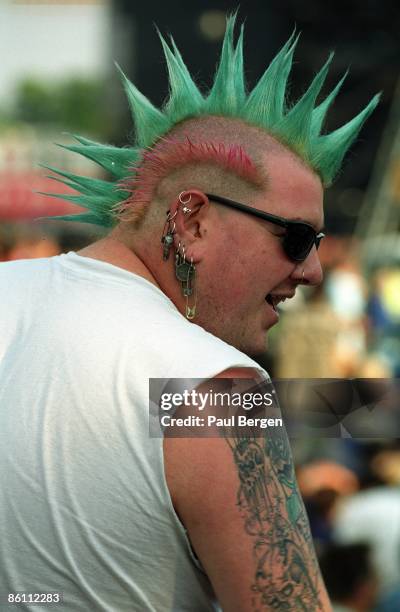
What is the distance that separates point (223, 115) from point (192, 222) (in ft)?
0.92

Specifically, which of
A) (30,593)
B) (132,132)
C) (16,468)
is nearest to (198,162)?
(132,132)

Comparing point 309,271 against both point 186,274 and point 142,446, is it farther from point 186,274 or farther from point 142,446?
point 142,446

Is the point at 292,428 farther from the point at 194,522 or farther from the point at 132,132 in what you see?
the point at 132,132

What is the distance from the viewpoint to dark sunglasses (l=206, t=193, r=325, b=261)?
190 cm

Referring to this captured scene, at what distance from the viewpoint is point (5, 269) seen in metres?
1.91

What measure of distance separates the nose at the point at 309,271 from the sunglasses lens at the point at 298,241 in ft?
0.09

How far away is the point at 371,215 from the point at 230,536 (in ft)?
45.5

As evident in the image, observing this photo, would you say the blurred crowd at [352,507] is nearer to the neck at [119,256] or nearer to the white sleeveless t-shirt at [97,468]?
the neck at [119,256]

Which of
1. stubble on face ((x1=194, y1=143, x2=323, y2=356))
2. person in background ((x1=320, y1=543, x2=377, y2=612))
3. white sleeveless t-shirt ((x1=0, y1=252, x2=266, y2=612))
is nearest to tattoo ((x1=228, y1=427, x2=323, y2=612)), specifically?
white sleeveless t-shirt ((x1=0, y1=252, x2=266, y2=612))

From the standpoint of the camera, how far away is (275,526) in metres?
1.60

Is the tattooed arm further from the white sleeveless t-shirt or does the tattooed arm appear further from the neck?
the neck

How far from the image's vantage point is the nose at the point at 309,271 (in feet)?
6.58

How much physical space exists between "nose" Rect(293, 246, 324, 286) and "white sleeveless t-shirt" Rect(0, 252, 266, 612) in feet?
1.32

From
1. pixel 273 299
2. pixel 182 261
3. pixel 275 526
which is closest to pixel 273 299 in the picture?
pixel 273 299
